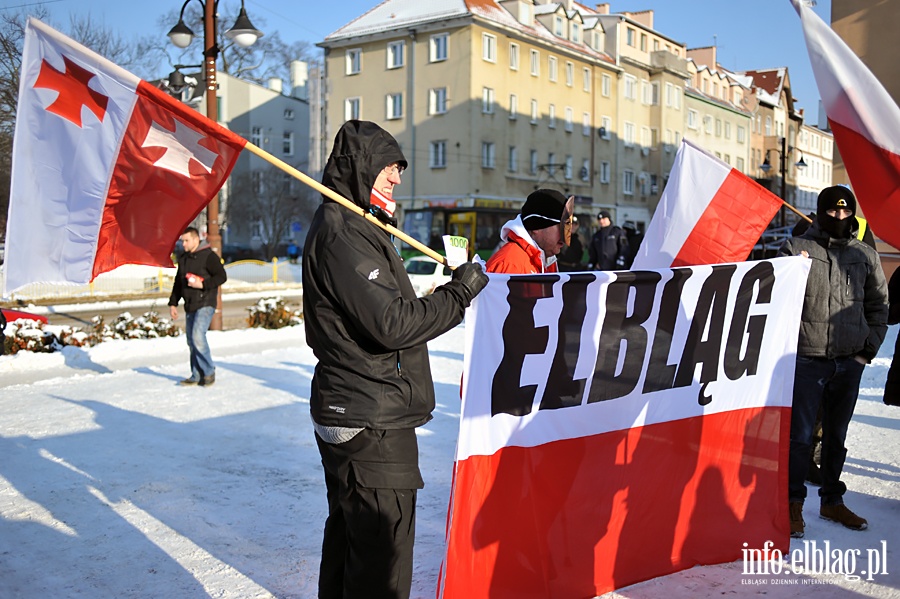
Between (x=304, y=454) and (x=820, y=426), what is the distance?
403 cm

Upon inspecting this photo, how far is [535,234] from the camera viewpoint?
4789mm

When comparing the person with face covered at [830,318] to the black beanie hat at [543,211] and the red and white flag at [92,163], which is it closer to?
the black beanie hat at [543,211]

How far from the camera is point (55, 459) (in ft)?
21.1

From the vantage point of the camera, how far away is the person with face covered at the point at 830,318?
5.02 metres

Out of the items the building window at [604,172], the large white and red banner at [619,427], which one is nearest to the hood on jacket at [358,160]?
the large white and red banner at [619,427]

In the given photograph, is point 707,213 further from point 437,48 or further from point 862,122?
point 437,48

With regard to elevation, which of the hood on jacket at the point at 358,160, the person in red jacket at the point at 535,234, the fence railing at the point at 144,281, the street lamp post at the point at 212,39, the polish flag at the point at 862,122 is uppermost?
the street lamp post at the point at 212,39

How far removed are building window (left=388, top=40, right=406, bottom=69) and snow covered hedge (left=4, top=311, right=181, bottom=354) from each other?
3544 cm

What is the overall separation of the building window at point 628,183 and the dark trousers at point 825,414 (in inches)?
2167

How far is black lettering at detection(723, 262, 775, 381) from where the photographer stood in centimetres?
461

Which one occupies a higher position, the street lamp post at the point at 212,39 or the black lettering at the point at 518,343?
the street lamp post at the point at 212,39

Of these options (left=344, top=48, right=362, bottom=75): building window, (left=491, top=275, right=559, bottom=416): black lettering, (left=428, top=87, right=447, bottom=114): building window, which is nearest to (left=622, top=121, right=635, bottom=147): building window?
(left=428, top=87, right=447, bottom=114): building window

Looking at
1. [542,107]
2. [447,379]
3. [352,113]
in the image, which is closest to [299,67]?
[352,113]

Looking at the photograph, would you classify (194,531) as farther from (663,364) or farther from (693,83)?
(693,83)
